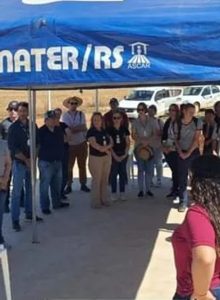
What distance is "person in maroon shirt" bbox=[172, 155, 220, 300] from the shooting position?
3.03 meters

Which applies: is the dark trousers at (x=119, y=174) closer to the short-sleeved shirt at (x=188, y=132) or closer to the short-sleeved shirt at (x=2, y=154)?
the short-sleeved shirt at (x=188, y=132)

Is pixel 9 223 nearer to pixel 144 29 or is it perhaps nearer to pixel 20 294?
pixel 20 294

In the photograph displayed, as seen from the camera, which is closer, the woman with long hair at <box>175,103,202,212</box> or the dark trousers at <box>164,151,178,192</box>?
the woman with long hair at <box>175,103,202,212</box>

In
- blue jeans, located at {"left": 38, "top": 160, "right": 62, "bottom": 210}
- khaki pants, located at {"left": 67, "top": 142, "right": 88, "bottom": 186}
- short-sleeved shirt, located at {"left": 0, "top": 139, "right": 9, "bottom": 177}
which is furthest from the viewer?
khaki pants, located at {"left": 67, "top": 142, "right": 88, "bottom": 186}

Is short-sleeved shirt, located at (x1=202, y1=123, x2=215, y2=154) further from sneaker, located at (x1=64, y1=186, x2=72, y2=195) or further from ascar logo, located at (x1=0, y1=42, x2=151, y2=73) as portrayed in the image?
ascar logo, located at (x1=0, y1=42, x2=151, y2=73)

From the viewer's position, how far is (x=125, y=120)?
11781mm

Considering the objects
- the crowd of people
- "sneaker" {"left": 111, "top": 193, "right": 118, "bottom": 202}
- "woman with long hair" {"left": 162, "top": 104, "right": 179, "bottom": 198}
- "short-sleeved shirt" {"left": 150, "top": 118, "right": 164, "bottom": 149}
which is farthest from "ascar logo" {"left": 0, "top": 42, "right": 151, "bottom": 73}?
"short-sleeved shirt" {"left": 150, "top": 118, "right": 164, "bottom": 149}

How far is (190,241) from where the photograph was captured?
3096mm

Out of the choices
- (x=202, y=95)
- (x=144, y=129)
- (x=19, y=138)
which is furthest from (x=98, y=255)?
(x=202, y=95)

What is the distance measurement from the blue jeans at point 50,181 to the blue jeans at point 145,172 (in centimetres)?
178

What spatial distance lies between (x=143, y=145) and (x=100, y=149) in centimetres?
131

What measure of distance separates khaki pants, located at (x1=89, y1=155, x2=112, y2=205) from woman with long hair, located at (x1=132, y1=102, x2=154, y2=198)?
0.93 meters

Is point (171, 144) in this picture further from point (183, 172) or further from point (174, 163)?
point (183, 172)

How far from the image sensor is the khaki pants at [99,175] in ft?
35.3
